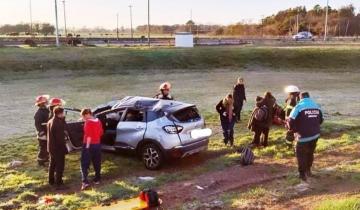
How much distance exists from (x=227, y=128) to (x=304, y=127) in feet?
12.1

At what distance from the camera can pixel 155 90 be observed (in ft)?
93.2

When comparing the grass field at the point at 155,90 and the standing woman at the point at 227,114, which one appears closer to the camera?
the grass field at the point at 155,90

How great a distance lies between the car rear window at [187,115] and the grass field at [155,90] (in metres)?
1.03

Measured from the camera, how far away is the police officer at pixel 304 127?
9273 millimetres

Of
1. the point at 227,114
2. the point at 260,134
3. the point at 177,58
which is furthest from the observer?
the point at 177,58

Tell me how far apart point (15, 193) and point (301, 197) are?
5.10 metres

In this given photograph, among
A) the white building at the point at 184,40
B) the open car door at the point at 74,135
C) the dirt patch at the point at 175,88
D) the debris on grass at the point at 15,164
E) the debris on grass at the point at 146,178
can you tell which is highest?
the white building at the point at 184,40

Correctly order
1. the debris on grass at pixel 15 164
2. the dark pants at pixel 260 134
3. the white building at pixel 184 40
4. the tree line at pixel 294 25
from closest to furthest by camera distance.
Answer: the debris on grass at pixel 15 164, the dark pants at pixel 260 134, the white building at pixel 184 40, the tree line at pixel 294 25

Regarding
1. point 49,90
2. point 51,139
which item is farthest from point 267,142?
point 49,90

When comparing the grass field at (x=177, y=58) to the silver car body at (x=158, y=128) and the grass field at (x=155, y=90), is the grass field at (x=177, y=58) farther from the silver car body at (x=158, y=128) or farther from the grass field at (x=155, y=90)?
the silver car body at (x=158, y=128)

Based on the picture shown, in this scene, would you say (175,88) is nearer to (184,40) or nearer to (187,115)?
(187,115)

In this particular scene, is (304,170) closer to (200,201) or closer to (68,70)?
(200,201)

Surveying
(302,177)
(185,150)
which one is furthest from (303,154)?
(185,150)

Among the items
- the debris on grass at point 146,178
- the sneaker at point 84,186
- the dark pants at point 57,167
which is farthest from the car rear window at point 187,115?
the dark pants at point 57,167
